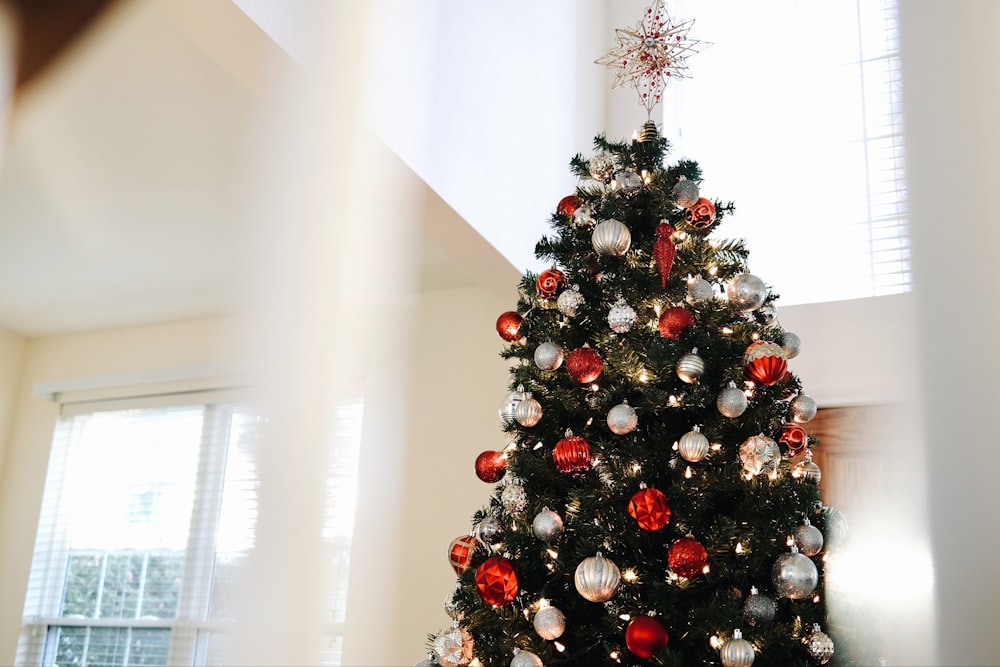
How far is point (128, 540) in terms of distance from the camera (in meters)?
3.86

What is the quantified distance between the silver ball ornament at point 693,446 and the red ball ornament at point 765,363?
0.54ft

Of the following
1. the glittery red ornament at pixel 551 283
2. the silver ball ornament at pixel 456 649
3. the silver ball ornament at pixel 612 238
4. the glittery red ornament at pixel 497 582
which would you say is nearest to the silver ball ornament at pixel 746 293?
the silver ball ornament at pixel 612 238

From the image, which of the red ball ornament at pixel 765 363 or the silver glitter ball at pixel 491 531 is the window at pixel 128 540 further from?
the red ball ornament at pixel 765 363

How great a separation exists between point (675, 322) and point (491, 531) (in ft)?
1.81

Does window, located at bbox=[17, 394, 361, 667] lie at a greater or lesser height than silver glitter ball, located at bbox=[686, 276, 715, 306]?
lesser

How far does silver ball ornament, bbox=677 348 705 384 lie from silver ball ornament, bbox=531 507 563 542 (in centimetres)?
36

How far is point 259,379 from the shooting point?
1.24 feet

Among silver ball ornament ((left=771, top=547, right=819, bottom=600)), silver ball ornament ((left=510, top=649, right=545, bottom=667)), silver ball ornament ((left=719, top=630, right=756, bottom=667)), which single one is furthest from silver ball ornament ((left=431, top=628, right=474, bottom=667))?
silver ball ornament ((left=771, top=547, right=819, bottom=600))

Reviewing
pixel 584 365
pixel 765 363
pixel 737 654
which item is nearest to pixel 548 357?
pixel 584 365

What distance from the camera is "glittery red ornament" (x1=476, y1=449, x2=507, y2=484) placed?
180cm

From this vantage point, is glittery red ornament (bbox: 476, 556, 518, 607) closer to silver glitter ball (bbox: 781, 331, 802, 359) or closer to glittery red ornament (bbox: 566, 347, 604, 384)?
glittery red ornament (bbox: 566, 347, 604, 384)

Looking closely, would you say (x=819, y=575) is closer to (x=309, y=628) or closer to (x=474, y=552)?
(x=474, y=552)

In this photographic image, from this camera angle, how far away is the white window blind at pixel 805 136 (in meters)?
2.94

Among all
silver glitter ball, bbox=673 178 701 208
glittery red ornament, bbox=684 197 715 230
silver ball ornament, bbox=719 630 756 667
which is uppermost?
silver glitter ball, bbox=673 178 701 208
